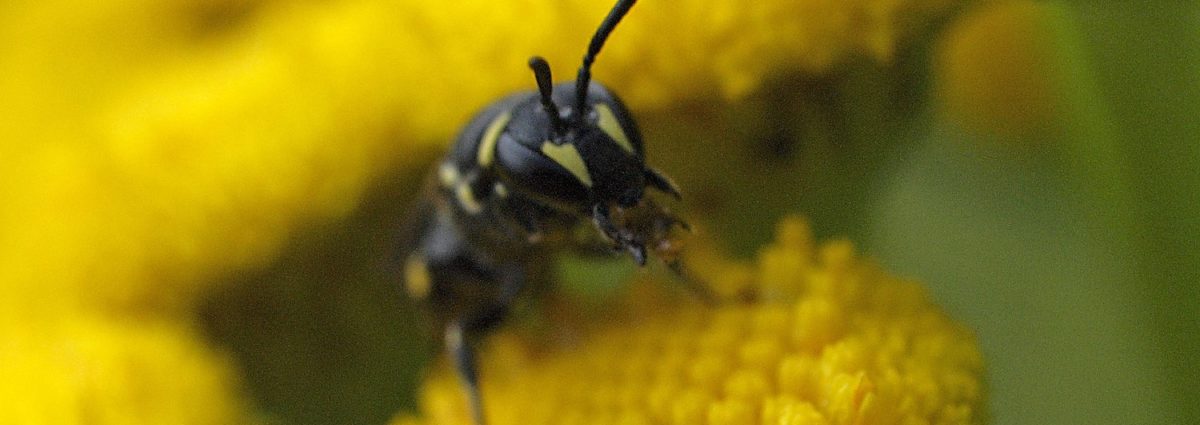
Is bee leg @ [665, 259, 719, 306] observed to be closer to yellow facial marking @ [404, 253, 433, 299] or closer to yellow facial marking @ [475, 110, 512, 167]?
yellow facial marking @ [475, 110, 512, 167]

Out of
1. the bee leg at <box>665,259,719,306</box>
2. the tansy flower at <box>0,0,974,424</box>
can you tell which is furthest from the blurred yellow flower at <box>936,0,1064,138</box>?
the bee leg at <box>665,259,719,306</box>

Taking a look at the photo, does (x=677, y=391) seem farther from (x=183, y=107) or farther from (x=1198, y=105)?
(x=183, y=107)

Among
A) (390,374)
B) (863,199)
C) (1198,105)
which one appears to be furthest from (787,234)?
(390,374)

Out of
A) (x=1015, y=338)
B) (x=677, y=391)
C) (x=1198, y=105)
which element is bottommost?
(x=677, y=391)

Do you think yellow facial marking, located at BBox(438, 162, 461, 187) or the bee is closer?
the bee

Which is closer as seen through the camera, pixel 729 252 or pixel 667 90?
pixel 667 90

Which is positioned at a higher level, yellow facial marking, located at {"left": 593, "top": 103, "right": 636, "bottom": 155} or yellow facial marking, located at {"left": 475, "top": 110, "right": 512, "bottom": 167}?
yellow facial marking, located at {"left": 475, "top": 110, "right": 512, "bottom": 167}
